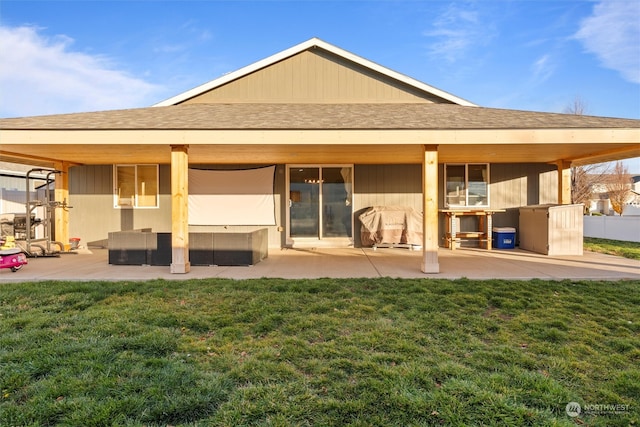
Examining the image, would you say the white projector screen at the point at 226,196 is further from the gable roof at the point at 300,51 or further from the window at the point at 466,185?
the window at the point at 466,185

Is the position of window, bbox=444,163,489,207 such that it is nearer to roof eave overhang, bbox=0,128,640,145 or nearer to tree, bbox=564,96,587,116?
roof eave overhang, bbox=0,128,640,145

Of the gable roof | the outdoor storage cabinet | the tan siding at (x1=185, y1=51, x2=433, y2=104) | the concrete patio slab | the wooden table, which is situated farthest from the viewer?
the tan siding at (x1=185, y1=51, x2=433, y2=104)

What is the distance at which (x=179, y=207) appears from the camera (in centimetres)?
622

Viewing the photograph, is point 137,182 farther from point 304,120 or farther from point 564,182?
point 564,182

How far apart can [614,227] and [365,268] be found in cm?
1219

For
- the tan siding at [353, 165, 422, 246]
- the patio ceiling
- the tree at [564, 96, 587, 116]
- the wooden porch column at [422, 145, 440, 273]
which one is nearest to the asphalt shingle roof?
the patio ceiling

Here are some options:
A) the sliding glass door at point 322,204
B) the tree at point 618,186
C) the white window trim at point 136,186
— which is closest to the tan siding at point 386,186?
the sliding glass door at point 322,204

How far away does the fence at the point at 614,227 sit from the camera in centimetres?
1206

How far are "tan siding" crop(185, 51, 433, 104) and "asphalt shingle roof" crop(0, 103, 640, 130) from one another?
1.98 m

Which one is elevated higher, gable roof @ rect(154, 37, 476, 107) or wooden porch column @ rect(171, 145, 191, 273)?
gable roof @ rect(154, 37, 476, 107)

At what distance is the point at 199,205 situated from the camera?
10.4 metres

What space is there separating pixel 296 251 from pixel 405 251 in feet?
10.1

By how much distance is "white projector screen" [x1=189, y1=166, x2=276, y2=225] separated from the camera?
10219 millimetres

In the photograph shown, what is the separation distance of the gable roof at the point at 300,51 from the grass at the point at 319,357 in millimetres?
6693
